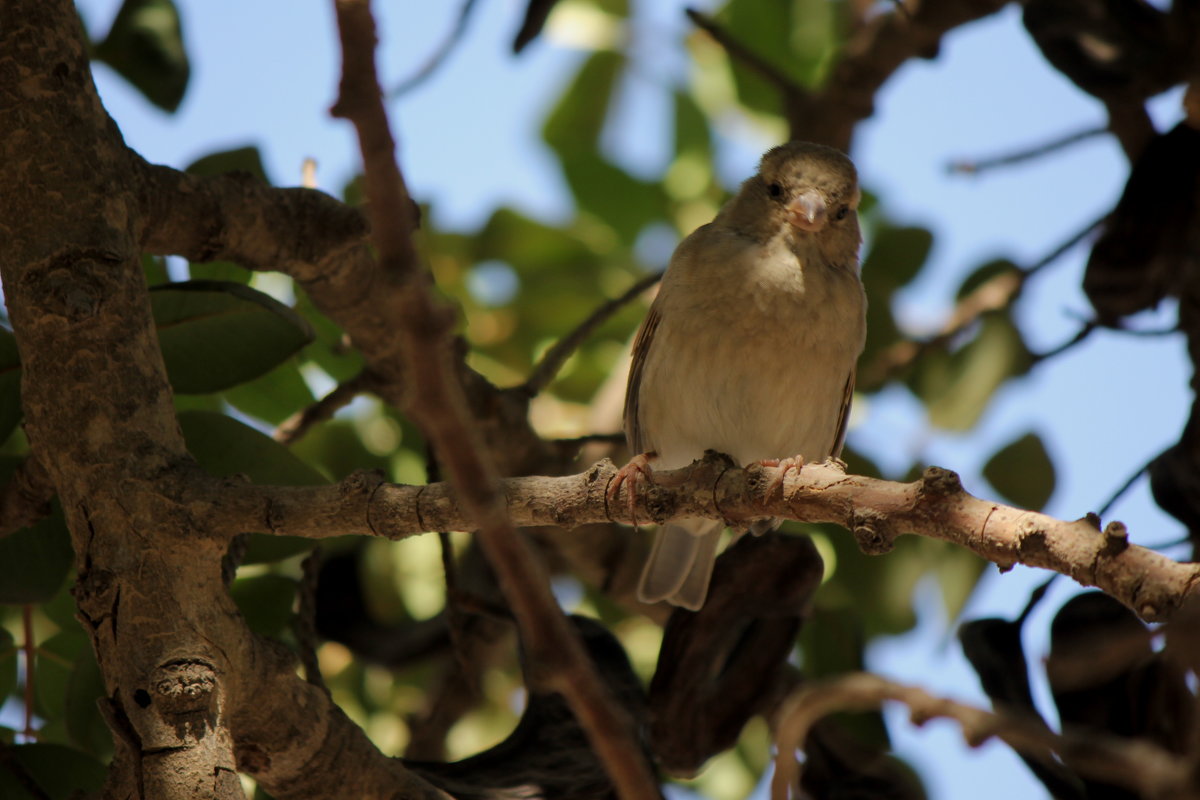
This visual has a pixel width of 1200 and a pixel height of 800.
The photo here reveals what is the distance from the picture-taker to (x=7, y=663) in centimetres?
246

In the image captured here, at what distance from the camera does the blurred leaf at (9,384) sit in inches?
83.7

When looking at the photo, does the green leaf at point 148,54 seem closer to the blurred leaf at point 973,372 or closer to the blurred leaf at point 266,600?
the blurred leaf at point 266,600

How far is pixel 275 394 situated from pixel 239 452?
46 cm

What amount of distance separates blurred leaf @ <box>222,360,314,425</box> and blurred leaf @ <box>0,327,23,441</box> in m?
0.58

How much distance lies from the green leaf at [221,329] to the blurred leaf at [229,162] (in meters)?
0.49

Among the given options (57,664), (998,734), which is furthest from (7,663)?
(998,734)

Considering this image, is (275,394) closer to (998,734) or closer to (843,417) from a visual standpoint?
(843,417)

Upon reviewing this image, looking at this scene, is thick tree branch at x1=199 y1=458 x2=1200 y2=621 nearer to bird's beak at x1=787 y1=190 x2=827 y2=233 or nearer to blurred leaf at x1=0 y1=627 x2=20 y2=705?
blurred leaf at x1=0 y1=627 x2=20 y2=705

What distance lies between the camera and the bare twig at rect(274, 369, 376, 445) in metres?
2.75

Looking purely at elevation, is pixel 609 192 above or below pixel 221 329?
above

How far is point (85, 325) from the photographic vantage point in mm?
1876

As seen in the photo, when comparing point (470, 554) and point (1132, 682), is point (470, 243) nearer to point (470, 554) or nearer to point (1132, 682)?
point (470, 554)

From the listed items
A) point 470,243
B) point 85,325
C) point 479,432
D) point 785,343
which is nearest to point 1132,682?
point 785,343

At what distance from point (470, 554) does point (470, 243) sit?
4.51 ft
